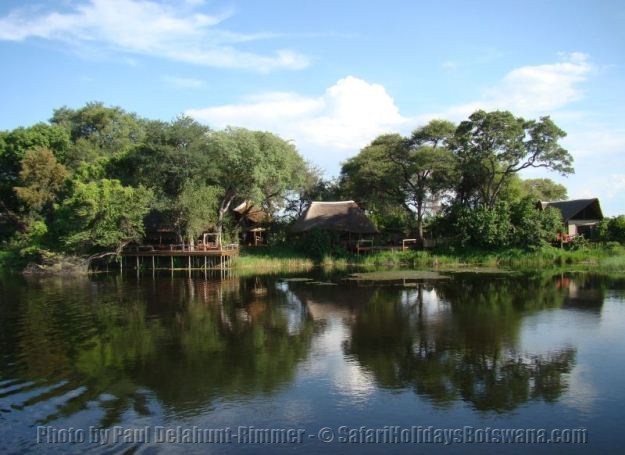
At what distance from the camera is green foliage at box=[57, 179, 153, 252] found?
3316 centimetres

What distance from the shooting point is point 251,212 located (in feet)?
151

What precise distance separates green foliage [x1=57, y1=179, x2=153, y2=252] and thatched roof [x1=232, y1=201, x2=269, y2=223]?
422 inches

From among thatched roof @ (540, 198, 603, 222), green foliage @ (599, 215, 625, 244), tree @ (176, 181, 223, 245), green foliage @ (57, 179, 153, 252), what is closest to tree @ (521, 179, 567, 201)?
thatched roof @ (540, 198, 603, 222)

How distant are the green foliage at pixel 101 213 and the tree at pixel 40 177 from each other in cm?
554

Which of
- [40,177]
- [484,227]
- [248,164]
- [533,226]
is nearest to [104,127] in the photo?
[40,177]

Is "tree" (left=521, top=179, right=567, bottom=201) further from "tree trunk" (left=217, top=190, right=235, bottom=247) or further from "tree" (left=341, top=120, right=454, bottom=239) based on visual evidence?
"tree trunk" (left=217, top=190, right=235, bottom=247)

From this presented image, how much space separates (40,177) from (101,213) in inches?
363

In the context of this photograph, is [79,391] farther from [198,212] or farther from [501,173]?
[501,173]

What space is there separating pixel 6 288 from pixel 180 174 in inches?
509

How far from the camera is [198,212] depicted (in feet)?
114

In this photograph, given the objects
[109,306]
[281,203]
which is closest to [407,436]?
[109,306]

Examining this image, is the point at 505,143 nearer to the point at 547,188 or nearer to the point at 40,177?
the point at 547,188

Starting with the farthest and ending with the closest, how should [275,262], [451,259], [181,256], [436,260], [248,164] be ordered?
1. [181,256]
2. [248,164]
3. [275,262]
4. [451,259]
5. [436,260]

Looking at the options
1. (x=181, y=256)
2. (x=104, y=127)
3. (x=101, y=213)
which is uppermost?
(x=104, y=127)
